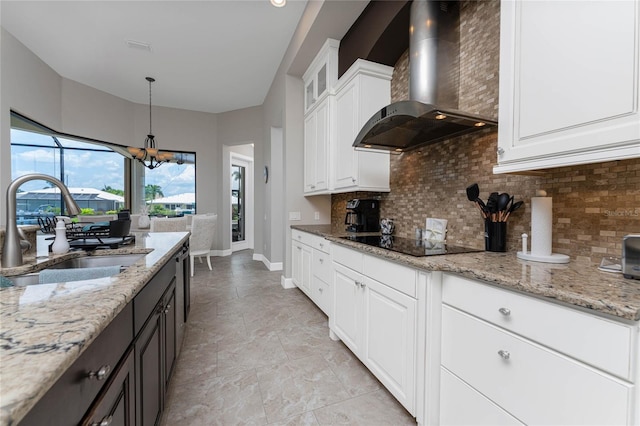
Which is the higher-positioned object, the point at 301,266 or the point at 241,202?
the point at 241,202

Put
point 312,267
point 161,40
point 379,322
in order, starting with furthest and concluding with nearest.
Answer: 1. point 161,40
2. point 312,267
3. point 379,322

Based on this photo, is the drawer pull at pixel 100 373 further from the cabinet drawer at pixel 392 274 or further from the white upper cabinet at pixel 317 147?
the white upper cabinet at pixel 317 147

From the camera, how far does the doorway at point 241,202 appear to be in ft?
21.8

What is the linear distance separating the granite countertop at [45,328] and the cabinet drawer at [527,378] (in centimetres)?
127

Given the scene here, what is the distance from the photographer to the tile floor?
1.52 m

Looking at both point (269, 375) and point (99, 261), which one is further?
point (269, 375)

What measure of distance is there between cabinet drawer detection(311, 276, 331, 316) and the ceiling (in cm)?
298

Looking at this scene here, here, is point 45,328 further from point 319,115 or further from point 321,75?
point 321,75

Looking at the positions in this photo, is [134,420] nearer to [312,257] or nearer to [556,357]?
[556,357]

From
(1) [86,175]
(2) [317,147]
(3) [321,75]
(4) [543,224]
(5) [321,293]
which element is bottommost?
(5) [321,293]

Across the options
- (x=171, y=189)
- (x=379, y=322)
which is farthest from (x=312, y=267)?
(x=171, y=189)

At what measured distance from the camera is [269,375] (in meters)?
1.87

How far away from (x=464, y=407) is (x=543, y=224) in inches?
35.4

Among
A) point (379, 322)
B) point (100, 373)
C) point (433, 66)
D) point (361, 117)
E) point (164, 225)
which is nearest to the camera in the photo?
point (100, 373)
